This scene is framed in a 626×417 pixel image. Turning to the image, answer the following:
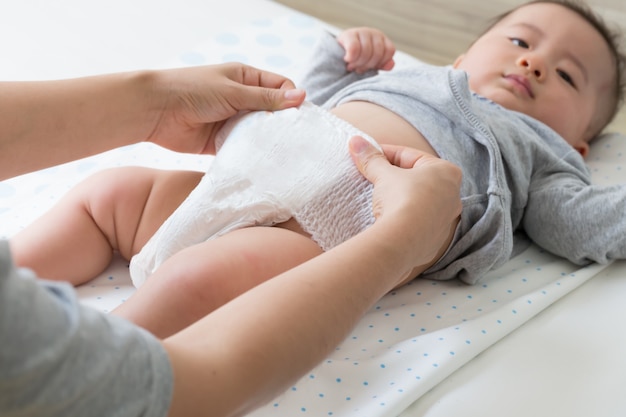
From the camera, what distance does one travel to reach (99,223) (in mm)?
1062

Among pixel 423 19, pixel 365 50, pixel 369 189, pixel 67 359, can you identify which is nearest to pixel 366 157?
pixel 369 189

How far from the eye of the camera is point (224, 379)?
0.57 meters

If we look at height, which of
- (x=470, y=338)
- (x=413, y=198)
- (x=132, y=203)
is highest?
(x=413, y=198)

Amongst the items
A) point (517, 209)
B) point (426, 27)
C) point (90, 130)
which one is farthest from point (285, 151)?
point (426, 27)

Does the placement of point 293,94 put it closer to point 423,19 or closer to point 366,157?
point 366,157

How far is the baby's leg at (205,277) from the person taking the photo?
84 centimetres

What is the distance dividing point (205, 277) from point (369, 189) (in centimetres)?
26

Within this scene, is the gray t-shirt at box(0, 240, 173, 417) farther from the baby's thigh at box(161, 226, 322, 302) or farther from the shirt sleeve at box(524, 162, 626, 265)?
the shirt sleeve at box(524, 162, 626, 265)

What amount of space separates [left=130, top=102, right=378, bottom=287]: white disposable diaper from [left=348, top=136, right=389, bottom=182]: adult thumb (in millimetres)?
25

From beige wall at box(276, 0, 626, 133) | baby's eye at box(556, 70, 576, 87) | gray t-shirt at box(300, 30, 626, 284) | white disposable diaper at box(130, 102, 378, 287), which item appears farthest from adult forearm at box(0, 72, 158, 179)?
beige wall at box(276, 0, 626, 133)

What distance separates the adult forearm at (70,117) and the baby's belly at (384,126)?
31cm

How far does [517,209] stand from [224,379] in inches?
29.7

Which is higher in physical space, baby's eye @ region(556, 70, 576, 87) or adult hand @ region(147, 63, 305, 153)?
adult hand @ region(147, 63, 305, 153)

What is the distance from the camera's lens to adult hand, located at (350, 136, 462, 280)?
774 mm
